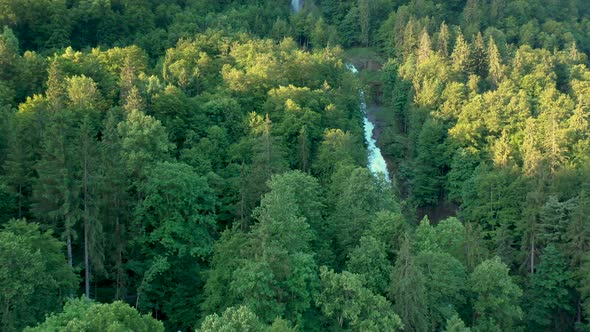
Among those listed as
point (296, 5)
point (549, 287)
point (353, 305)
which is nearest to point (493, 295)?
point (353, 305)

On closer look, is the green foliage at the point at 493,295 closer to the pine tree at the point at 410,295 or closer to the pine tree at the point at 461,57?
the pine tree at the point at 410,295

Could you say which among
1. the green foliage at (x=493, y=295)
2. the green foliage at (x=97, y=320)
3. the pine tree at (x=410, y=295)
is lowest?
the green foliage at (x=493, y=295)

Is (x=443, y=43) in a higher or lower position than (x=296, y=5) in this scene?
lower

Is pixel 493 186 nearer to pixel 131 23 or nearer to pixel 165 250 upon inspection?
pixel 165 250

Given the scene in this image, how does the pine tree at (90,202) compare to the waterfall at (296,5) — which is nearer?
the pine tree at (90,202)

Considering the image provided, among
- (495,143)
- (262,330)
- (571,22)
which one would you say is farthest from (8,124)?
(571,22)

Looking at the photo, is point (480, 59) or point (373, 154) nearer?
point (373, 154)

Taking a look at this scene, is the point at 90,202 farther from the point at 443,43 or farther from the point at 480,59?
the point at 443,43

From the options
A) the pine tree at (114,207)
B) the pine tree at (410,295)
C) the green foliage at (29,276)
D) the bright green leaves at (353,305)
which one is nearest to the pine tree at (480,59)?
the pine tree at (410,295)
